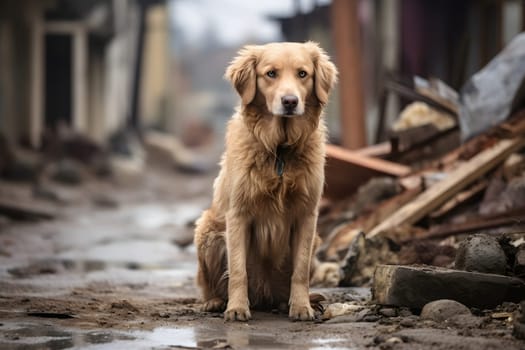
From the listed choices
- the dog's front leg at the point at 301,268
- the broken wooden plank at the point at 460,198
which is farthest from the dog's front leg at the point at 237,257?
the broken wooden plank at the point at 460,198

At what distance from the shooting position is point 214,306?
21.1 ft

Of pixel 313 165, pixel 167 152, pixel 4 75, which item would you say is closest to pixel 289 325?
pixel 313 165

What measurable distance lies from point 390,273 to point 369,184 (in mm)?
4368

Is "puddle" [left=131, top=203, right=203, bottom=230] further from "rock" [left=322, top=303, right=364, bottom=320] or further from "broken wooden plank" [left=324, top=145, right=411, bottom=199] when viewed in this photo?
"rock" [left=322, top=303, right=364, bottom=320]

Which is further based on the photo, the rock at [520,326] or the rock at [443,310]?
the rock at [443,310]

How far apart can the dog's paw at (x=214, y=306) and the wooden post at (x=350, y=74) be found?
Result: 7.76 m

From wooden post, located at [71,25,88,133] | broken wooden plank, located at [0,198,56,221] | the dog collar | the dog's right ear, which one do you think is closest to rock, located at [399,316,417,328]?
the dog collar

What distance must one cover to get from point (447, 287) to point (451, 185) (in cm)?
342

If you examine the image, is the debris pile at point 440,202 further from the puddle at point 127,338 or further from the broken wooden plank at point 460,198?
the puddle at point 127,338

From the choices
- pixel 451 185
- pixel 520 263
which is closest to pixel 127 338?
pixel 520 263

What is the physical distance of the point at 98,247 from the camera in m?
11.2

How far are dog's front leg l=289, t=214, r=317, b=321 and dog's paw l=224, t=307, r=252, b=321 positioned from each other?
31 cm

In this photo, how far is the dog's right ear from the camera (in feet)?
20.5

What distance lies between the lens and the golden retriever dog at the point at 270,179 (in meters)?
6.15
